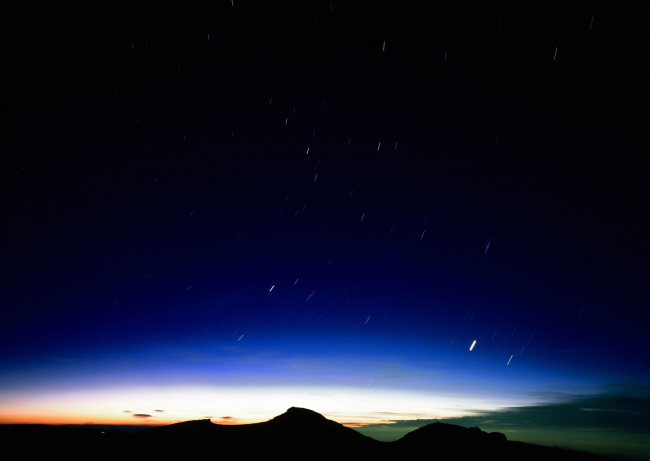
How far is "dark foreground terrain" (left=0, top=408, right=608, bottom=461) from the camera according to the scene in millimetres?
30500

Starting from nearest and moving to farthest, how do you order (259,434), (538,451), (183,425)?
(183,425) < (259,434) < (538,451)

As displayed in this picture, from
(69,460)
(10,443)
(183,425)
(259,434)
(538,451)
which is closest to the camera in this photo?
(69,460)

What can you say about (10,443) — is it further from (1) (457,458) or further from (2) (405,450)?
(1) (457,458)

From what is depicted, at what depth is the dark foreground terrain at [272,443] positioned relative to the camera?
3050cm

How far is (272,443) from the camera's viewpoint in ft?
138

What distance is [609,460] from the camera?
163 feet

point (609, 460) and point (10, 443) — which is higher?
point (10, 443)

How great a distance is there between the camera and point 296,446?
1692 inches

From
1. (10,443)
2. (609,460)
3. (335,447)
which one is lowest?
(609,460)

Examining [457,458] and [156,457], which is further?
[457,458]

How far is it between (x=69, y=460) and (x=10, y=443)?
620cm

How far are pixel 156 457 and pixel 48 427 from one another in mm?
11834

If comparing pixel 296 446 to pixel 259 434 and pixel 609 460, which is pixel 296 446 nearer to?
pixel 259 434

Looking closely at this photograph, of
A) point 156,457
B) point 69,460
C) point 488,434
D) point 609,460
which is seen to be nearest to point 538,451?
point 488,434
